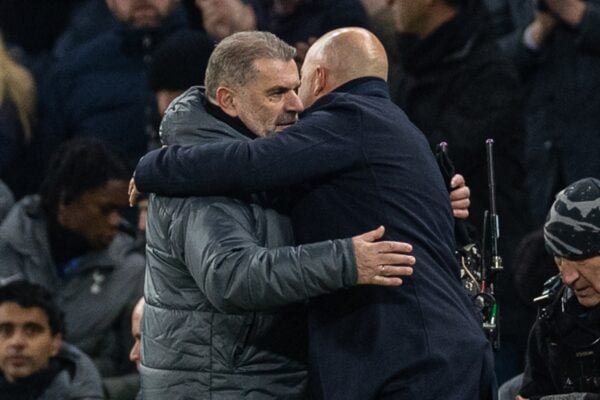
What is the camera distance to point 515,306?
329 inches

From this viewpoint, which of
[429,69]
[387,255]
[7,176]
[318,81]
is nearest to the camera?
[387,255]

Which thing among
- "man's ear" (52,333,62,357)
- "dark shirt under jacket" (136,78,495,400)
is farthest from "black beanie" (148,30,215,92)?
"dark shirt under jacket" (136,78,495,400)

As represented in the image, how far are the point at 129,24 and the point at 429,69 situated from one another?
77.0 inches

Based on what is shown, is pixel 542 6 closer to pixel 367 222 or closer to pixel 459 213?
pixel 459 213

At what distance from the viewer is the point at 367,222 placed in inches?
233

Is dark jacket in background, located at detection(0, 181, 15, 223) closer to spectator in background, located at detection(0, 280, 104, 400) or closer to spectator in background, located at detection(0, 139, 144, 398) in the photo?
spectator in background, located at detection(0, 139, 144, 398)

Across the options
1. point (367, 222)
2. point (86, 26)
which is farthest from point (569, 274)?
point (86, 26)

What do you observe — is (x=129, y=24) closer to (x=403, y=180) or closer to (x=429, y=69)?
(x=429, y=69)

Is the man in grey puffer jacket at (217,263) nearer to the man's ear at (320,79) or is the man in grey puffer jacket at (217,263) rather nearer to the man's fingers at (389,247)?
the man's ear at (320,79)

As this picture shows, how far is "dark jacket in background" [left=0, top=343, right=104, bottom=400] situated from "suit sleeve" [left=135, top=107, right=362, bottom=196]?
206 centimetres

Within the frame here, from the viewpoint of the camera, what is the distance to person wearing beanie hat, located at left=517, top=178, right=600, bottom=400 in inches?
242

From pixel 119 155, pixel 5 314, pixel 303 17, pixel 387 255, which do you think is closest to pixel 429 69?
pixel 303 17

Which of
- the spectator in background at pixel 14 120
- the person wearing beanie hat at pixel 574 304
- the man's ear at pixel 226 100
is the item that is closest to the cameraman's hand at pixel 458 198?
the person wearing beanie hat at pixel 574 304

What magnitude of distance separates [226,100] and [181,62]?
8.99 ft
